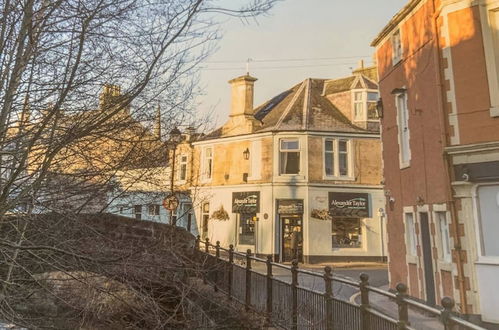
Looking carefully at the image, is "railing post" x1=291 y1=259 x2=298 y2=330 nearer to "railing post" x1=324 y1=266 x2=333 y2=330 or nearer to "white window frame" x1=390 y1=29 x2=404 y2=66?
"railing post" x1=324 y1=266 x2=333 y2=330

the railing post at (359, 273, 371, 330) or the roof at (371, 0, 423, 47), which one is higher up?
the roof at (371, 0, 423, 47)

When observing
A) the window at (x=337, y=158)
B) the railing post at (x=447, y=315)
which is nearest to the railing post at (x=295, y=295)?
the railing post at (x=447, y=315)

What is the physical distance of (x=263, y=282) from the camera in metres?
7.40

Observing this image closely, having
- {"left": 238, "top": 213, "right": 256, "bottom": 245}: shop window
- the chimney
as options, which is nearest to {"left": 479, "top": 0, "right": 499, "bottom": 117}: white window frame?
{"left": 238, "top": 213, "right": 256, "bottom": 245}: shop window

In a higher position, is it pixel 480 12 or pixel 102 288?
→ pixel 480 12

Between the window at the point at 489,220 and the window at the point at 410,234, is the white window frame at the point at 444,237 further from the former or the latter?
the window at the point at 410,234

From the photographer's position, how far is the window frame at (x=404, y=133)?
1186 centimetres

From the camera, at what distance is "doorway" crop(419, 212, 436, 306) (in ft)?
34.1

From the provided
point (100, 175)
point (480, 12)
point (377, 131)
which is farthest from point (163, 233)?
point (377, 131)

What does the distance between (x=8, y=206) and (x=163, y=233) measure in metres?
1.69

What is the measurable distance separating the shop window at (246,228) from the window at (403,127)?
12309mm

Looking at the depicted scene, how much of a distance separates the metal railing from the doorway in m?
4.09

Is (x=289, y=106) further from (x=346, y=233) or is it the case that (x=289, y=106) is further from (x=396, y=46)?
(x=396, y=46)

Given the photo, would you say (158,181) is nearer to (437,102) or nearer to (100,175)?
(100,175)
